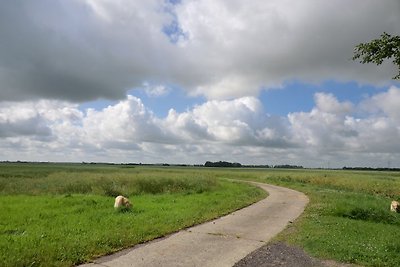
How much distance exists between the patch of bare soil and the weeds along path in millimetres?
292

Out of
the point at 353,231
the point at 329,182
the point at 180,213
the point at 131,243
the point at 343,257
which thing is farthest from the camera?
the point at 329,182

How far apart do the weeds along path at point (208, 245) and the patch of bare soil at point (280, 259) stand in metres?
0.29

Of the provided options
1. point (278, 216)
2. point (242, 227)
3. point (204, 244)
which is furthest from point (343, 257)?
point (278, 216)

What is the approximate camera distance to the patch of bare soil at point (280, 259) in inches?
385

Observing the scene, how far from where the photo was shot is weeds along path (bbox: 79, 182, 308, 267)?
9.65 meters

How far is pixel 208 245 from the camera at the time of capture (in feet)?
37.6

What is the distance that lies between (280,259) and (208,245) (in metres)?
2.17

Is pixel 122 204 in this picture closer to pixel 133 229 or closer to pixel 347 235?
pixel 133 229

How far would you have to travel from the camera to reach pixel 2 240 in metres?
10.8

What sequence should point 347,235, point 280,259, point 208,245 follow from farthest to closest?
point 347,235 < point 208,245 < point 280,259

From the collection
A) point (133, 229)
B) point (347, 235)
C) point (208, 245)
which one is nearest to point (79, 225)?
point (133, 229)

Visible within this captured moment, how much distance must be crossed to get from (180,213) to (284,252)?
23.0ft

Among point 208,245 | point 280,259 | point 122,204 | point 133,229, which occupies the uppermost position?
point 122,204

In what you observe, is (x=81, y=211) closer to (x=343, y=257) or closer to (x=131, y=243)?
(x=131, y=243)
